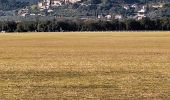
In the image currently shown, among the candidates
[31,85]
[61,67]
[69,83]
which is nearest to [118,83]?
[69,83]

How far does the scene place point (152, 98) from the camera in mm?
21000

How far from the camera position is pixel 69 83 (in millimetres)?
26500

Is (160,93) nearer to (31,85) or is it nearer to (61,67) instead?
(31,85)

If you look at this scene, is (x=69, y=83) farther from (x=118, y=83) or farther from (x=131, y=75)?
(x=131, y=75)

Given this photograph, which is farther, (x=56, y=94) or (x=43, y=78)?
(x=43, y=78)

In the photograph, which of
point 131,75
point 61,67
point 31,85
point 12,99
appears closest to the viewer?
point 12,99

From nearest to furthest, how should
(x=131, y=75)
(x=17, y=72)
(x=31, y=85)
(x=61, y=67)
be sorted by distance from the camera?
(x=31, y=85) < (x=131, y=75) < (x=17, y=72) < (x=61, y=67)

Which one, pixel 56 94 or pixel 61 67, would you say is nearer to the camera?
pixel 56 94

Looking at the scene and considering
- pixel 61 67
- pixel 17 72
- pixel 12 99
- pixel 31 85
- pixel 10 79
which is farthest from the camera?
pixel 61 67

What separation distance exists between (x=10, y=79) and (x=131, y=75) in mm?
6611

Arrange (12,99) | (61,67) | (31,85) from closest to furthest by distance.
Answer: (12,99) → (31,85) → (61,67)

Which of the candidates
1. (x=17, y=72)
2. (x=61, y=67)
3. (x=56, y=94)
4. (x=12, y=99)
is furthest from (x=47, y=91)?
→ (x=61, y=67)

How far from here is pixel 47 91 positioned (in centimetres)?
2327

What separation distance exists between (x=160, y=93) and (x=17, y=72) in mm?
12339
